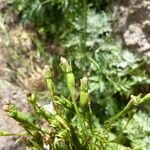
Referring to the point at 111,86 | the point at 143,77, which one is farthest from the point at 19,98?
the point at 143,77

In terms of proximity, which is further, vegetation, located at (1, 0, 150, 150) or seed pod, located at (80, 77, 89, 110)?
vegetation, located at (1, 0, 150, 150)

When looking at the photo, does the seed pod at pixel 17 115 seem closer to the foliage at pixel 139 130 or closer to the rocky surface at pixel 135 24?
the foliage at pixel 139 130

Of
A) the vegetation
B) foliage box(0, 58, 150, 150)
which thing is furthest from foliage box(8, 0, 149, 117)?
foliage box(0, 58, 150, 150)

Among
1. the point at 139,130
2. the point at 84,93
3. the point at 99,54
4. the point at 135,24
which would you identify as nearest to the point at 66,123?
the point at 84,93

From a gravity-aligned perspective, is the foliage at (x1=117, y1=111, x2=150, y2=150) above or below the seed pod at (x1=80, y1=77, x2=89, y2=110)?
below

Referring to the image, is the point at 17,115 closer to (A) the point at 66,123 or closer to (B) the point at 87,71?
(A) the point at 66,123

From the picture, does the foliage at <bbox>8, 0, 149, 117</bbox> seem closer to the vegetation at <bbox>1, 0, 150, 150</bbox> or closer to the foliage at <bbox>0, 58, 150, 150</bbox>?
the vegetation at <bbox>1, 0, 150, 150</bbox>
